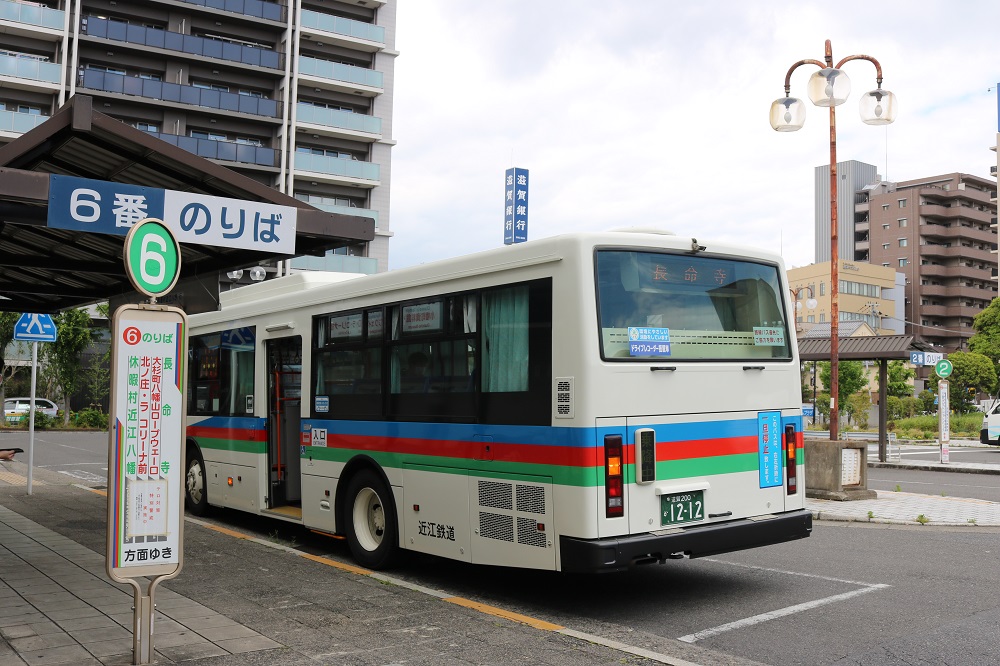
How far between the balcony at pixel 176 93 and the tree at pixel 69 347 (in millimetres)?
12403

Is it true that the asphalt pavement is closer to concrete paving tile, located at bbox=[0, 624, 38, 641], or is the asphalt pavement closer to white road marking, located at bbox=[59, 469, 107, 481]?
concrete paving tile, located at bbox=[0, 624, 38, 641]

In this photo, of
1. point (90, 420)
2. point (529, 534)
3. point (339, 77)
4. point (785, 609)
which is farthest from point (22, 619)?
point (339, 77)

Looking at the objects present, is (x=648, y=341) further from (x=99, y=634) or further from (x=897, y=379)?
(x=897, y=379)

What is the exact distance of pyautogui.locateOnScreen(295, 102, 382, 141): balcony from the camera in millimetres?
52094

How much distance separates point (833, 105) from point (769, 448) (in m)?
10.3

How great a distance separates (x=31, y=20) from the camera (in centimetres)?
4534

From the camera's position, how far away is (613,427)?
682 centimetres

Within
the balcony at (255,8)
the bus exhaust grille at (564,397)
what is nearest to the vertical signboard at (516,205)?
the bus exhaust grille at (564,397)

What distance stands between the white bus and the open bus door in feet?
4.50

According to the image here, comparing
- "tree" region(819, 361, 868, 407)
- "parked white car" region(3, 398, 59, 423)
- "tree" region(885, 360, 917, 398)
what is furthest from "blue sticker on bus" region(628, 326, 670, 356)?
"tree" region(885, 360, 917, 398)

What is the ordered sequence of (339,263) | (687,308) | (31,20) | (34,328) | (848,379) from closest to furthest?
(687,308) < (34,328) < (31,20) < (339,263) < (848,379)

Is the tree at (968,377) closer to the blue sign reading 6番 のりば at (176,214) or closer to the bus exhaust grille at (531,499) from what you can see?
the bus exhaust grille at (531,499)

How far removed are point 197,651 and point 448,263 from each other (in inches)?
150

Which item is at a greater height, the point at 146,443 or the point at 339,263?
the point at 339,263
